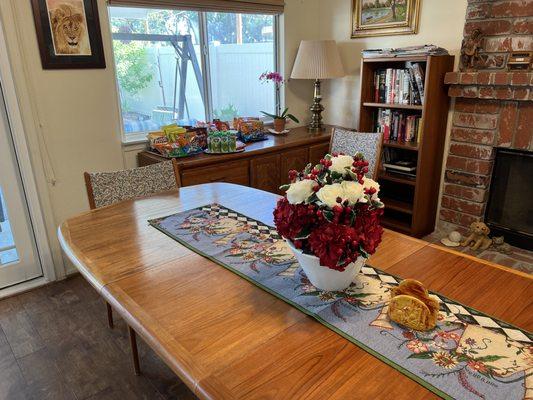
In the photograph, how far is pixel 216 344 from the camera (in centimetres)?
92

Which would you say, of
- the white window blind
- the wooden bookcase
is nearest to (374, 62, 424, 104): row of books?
the wooden bookcase

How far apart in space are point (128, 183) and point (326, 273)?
3.91ft

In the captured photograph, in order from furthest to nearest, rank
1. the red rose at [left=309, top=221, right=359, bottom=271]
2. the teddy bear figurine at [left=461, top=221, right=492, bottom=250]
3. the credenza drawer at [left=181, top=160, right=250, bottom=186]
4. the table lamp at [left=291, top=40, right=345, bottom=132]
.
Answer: the table lamp at [left=291, top=40, right=345, bottom=132]
the teddy bear figurine at [left=461, top=221, right=492, bottom=250]
the credenza drawer at [left=181, top=160, right=250, bottom=186]
the red rose at [left=309, top=221, right=359, bottom=271]

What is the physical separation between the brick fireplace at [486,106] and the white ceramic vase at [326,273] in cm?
202

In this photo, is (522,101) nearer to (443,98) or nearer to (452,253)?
(443,98)

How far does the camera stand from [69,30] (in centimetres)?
232

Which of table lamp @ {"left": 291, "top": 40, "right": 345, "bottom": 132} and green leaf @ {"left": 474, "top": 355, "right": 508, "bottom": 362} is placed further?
table lamp @ {"left": 291, "top": 40, "right": 345, "bottom": 132}

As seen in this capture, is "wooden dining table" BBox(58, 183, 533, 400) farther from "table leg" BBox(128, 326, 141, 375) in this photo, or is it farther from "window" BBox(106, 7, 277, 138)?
"window" BBox(106, 7, 277, 138)

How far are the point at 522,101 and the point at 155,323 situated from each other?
2560mm

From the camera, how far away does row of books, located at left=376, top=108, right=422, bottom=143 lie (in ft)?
9.81

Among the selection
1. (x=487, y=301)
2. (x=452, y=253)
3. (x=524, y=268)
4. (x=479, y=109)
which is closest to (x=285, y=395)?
(x=487, y=301)

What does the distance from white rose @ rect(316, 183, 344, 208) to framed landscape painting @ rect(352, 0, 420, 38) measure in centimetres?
250

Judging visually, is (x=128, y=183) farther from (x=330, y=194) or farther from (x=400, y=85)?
(x=400, y=85)

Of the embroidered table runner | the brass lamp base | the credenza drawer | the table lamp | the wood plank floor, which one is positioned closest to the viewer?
the embroidered table runner
